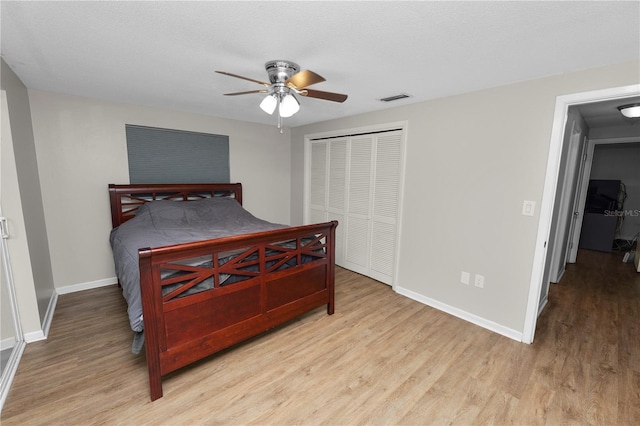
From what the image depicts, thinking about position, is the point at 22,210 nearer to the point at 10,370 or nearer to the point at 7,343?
the point at 7,343

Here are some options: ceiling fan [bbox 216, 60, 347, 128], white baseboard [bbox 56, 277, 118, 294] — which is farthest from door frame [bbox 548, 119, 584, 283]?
white baseboard [bbox 56, 277, 118, 294]

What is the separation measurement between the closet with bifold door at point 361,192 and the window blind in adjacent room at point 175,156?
137 centimetres

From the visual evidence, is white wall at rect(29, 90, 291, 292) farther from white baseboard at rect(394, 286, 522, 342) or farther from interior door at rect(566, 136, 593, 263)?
interior door at rect(566, 136, 593, 263)

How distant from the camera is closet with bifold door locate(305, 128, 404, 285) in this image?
3.35 m

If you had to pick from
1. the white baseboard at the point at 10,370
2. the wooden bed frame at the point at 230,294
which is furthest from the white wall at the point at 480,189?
the white baseboard at the point at 10,370

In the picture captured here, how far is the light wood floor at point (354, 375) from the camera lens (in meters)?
1.63

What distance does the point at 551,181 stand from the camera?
2.17 metres

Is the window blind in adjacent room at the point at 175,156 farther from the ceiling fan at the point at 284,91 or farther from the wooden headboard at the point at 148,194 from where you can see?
the ceiling fan at the point at 284,91

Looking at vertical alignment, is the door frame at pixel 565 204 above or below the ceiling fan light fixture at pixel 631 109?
below

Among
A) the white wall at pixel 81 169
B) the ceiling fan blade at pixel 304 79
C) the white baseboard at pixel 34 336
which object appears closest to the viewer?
the ceiling fan blade at pixel 304 79

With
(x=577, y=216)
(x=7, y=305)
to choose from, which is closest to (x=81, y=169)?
(x=7, y=305)

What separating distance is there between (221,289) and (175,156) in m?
2.41

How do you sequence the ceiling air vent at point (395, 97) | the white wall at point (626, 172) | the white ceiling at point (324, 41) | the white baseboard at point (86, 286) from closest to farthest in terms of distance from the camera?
the white ceiling at point (324, 41) → the ceiling air vent at point (395, 97) → the white baseboard at point (86, 286) → the white wall at point (626, 172)

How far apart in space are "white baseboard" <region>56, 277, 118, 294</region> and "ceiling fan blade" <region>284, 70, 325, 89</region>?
323cm
